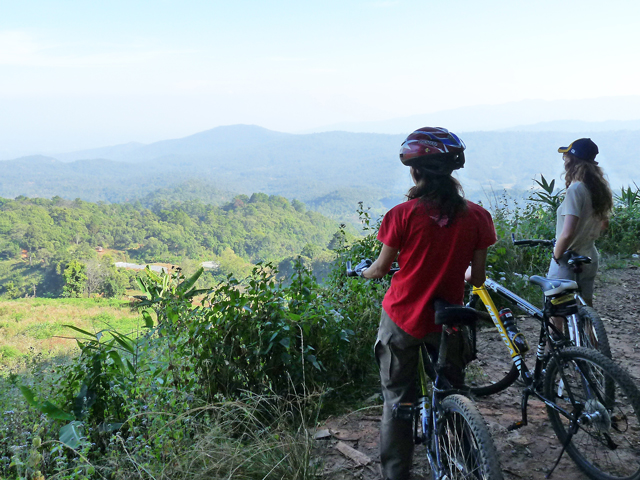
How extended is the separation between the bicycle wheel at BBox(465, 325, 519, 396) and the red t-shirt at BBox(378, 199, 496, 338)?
1358mm

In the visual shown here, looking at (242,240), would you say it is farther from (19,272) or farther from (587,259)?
(587,259)

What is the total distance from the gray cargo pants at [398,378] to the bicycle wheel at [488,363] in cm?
101

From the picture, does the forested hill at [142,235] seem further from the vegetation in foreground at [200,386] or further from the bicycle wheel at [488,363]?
the vegetation in foreground at [200,386]

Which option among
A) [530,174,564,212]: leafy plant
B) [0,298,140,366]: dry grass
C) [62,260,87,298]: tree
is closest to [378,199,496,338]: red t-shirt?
[530,174,564,212]: leafy plant

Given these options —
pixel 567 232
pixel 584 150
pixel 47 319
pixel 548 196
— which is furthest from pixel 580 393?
pixel 47 319

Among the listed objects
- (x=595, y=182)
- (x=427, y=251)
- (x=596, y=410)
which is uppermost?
(x=595, y=182)

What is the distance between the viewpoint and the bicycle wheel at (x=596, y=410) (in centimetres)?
210

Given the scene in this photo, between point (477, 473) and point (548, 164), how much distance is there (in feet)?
529

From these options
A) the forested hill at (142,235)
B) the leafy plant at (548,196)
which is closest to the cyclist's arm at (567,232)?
the leafy plant at (548,196)

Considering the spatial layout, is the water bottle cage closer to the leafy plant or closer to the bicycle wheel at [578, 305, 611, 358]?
the bicycle wheel at [578, 305, 611, 358]

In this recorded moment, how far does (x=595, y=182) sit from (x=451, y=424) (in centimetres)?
182

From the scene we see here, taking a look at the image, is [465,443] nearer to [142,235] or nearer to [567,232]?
[567,232]

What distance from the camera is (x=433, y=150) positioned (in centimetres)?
189

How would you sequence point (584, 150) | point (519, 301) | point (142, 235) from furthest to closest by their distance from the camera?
point (142, 235) → point (584, 150) → point (519, 301)
